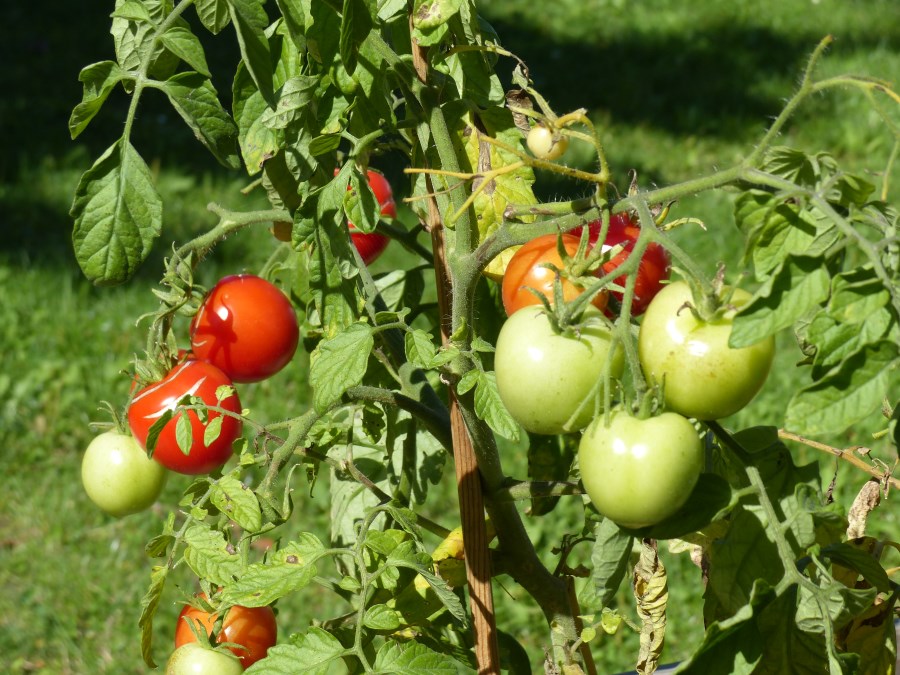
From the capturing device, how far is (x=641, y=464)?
60 cm

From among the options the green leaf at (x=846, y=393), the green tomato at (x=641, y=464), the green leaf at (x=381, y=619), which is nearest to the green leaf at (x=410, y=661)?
the green leaf at (x=381, y=619)

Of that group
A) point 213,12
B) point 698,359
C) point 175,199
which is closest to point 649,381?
point 698,359

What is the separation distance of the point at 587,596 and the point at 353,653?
21 cm

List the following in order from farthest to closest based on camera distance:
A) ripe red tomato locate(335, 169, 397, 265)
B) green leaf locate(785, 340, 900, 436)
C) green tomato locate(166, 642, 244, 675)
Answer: ripe red tomato locate(335, 169, 397, 265)
green tomato locate(166, 642, 244, 675)
green leaf locate(785, 340, 900, 436)

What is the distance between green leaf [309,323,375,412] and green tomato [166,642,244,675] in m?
0.27

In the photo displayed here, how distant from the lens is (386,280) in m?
1.21

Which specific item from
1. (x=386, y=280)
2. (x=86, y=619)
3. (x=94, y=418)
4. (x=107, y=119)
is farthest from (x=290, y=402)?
(x=107, y=119)

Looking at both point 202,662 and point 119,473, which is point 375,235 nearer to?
point 119,473

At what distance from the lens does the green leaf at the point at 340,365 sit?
79cm

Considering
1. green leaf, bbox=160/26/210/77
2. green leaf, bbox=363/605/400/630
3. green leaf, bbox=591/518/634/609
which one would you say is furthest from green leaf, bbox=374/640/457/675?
green leaf, bbox=160/26/210/77

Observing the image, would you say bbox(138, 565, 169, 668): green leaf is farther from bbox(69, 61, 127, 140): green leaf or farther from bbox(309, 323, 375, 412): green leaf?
bbox(69, 61, 127, 140): green leaf

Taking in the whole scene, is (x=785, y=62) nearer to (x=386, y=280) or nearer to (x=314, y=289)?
(x=386, y=280)

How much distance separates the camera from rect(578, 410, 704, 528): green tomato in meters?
0.60

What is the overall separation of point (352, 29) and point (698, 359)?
314mm
